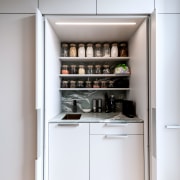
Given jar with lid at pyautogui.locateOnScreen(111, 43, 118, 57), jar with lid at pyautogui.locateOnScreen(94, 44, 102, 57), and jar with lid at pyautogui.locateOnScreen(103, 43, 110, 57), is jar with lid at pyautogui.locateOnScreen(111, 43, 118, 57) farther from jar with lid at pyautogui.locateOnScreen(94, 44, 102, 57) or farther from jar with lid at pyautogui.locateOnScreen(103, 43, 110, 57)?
jar with lid at pyautogui.locateOnScreen(94, 44, 102, 57)

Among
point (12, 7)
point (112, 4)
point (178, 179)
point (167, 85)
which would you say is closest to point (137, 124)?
point (167, 85)

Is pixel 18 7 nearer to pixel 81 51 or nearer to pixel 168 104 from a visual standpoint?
pixel 81 51

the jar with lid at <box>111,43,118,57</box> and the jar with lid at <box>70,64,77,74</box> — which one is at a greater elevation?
the jar with lid at <box>111,43,118,57</box>

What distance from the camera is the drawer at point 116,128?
1788 millimetres

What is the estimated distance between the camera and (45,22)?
68.1 inches

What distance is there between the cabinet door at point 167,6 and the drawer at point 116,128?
1140mm

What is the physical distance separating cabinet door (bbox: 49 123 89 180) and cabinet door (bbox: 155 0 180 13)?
4.49ft

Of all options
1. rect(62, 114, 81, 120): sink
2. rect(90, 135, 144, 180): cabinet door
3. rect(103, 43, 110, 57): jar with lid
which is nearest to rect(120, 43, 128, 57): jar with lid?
rect(103, 43, 110, 57): jar with lid

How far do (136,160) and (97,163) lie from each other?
401mm

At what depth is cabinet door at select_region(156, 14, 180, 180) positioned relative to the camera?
1659 millimetres

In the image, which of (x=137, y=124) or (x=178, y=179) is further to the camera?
(x=137, y=124)

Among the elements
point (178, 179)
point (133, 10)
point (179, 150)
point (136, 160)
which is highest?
point (133, 10)

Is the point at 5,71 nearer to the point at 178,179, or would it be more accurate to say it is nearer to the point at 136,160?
the point at 136,160

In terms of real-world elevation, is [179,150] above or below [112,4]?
below
